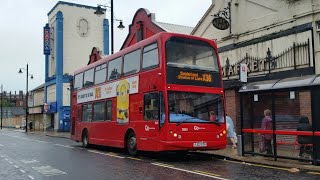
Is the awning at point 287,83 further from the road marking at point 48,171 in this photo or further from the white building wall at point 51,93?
the white building wall at point 51,93

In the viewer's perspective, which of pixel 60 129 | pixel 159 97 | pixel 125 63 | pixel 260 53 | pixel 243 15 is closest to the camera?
pixel 159 97

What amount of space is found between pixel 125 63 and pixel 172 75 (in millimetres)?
3495

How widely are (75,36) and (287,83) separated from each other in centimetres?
4450

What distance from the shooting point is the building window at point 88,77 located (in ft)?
66.9

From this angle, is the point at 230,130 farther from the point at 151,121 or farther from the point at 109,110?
the point at 109,110

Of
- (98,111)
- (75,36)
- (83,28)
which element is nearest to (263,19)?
(98,111)

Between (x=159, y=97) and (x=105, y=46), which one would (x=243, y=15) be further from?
(x=105, y=46)

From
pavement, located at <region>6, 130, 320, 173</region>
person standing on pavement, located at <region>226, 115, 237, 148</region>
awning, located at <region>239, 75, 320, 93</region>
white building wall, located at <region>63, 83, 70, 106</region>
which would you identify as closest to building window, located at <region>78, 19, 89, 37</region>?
white building wall, located at <region>63, 83, 70, 106</region>

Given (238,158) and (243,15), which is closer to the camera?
(238,158)

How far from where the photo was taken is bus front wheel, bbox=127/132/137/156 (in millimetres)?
15825

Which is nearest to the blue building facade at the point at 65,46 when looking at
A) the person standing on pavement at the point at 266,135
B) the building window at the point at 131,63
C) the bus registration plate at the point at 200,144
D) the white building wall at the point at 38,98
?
the white building wall at the point at 38,98

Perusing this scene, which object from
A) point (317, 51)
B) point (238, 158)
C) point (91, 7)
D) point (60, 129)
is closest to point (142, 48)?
point (238, 158)

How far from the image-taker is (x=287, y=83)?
41.4 feet

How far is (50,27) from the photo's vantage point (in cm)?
5434
